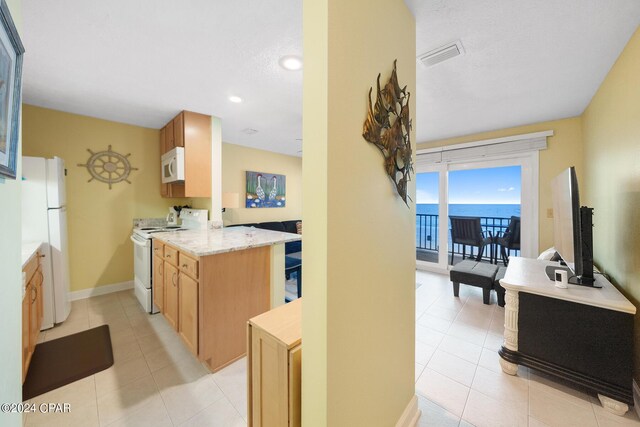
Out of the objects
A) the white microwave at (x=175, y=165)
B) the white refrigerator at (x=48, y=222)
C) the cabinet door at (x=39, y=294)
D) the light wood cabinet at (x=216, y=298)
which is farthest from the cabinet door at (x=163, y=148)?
the light wood cabinet at (x=216, y=298)

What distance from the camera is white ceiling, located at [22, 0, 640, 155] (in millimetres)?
1331

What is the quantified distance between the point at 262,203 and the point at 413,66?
381 centimetres

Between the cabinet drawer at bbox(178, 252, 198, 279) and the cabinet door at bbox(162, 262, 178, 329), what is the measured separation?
0.16 meters

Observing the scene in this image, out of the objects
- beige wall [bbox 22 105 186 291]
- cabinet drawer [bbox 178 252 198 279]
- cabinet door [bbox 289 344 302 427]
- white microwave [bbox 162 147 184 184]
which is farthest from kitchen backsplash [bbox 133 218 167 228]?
cabinet door [bbox 289 344 302 427]

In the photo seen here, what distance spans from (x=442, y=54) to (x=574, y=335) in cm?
210

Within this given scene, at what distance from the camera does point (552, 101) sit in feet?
8.16

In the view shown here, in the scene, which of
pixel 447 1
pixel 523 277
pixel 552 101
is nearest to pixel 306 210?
pixel 447 1

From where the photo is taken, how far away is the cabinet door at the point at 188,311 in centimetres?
178

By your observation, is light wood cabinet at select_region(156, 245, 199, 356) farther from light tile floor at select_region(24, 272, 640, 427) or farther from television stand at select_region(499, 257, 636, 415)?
television stand at select_region(499, 257, 636, 415)

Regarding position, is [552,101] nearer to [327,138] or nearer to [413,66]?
[413,66]

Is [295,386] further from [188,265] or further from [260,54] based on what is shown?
[260,54]

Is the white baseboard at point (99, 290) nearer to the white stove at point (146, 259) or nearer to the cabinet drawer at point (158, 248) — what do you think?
the white stove at point (146, 259)

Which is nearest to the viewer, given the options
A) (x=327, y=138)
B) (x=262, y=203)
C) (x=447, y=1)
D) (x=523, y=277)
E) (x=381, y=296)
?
(x=327, y=138)

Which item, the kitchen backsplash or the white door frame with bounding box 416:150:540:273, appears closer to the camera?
the white door frame with bounding box 416:150:540:273
